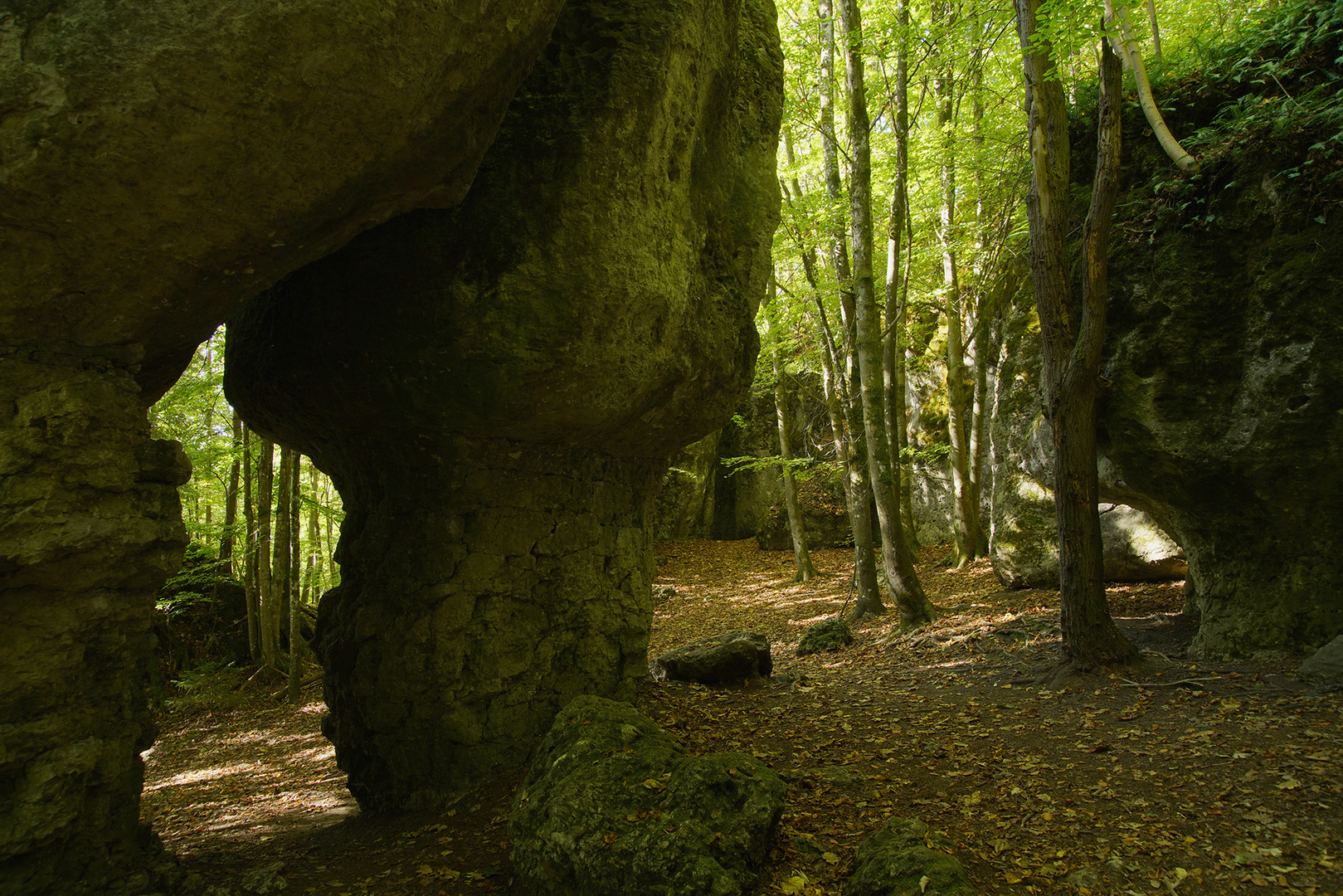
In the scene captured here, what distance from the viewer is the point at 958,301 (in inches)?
647

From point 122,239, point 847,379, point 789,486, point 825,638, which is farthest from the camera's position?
point 789,486

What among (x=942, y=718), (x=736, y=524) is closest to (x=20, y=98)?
(x=942, y=718)

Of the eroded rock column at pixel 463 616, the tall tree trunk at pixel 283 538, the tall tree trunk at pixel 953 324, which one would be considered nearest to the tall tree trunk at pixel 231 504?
the tall tree trunk at pixel 283 538

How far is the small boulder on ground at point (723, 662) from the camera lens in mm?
8266

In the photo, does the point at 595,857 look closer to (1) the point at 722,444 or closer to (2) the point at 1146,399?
(2) the point at 1146,399

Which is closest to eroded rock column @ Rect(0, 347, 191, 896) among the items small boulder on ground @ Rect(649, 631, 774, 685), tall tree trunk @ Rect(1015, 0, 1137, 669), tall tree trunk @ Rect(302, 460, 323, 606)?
small boulder on ground @ Rect(649, 631, 774, 685)

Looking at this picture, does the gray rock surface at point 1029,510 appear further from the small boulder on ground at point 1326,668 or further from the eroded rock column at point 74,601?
the eroded rock column at point 74,601

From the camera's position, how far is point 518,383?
5.24 metres

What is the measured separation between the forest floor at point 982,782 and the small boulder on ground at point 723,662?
11.1 inches

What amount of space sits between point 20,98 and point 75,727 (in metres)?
2.86

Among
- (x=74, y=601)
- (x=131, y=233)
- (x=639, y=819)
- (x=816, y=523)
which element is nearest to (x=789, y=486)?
(x=816, y=523)

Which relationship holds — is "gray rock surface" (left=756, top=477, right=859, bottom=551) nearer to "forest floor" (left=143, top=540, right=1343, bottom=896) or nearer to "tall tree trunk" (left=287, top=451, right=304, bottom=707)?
"forest floor" (left=143, top=540, right=1343, bottom=896)

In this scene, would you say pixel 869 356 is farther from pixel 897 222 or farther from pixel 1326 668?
pixel 1326 668

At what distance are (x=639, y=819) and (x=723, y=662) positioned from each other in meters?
4.48
